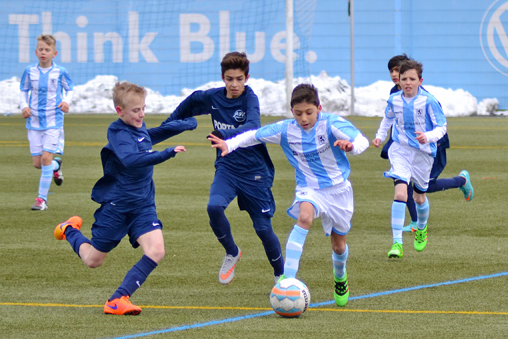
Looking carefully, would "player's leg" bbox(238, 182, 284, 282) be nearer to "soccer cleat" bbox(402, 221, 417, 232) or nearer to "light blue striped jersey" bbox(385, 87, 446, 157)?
"light blue striped jersey" bbox(385, 87, 446, 157)

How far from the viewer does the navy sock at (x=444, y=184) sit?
7.86 meters

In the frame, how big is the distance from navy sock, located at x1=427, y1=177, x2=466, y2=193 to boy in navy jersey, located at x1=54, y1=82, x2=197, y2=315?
12.1 ft

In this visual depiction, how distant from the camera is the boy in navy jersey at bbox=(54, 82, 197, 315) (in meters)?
4.92

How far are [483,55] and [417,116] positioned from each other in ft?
63.1

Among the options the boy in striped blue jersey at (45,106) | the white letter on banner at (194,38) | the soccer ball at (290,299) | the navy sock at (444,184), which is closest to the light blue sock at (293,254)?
the soccer ball at (290,299)

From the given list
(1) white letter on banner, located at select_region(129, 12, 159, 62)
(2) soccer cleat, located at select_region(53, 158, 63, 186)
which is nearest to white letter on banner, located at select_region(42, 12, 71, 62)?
(1) white letter on banner, located at select_region(129, 12, 159, 62)

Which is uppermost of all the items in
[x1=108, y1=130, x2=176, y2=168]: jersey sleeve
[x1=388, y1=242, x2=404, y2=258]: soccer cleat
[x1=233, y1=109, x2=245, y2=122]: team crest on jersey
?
[x1=233, y1=109, x2=245, y2=122]: team crest on jersey

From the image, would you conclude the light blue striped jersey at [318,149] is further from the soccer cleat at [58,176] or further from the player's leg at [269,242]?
the soccer cleat at [58,176]

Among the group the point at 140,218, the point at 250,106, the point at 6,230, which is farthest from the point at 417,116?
the point at 6,230

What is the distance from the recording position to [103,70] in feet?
81.4

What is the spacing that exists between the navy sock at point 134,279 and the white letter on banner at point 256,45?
1996 centimetres

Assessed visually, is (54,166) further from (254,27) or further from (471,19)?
(471,19)

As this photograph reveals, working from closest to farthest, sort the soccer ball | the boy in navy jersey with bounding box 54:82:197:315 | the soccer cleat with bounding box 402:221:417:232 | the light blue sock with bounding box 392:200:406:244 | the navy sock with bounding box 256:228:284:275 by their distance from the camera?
the soccer ball < the boy in navy jersey with bounding box 54:82:197:315 < the navy sock with bounding box 256:228:284:275 < the light blue sock with bounding box 392:200:406:244 < the soccer cleat with bounding box 402:221:417:232

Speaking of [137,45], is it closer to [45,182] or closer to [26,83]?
[26,83]
